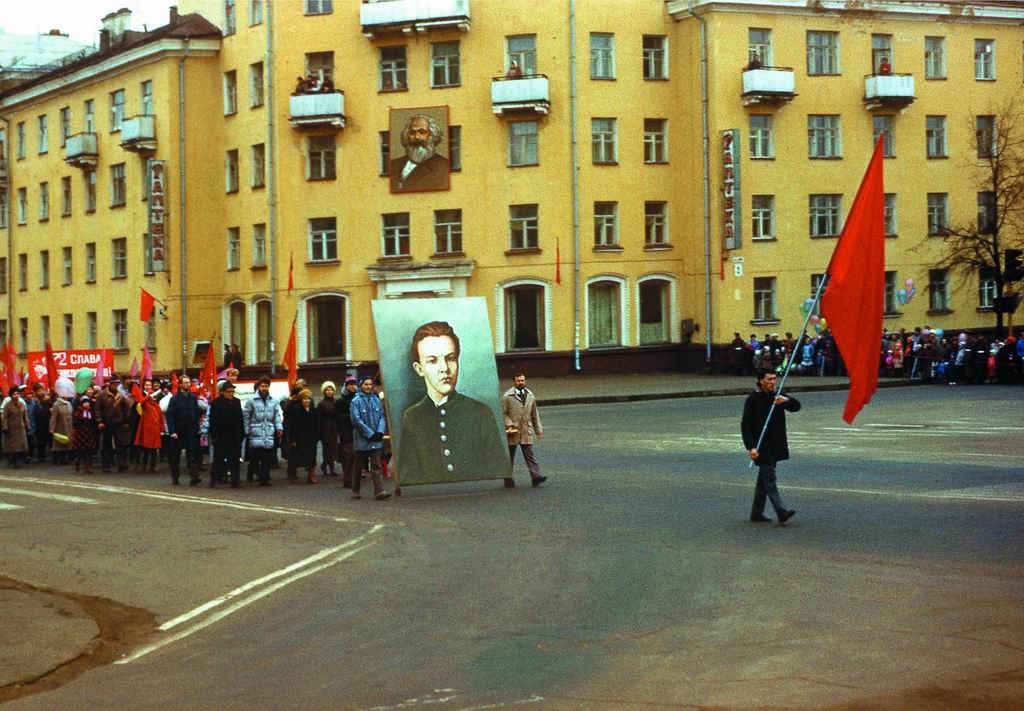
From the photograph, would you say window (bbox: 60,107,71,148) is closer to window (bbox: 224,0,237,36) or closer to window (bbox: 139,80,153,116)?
window (bbox: 139,80,153,116)

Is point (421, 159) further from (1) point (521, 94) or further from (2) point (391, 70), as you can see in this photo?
(1) point (521, 94)

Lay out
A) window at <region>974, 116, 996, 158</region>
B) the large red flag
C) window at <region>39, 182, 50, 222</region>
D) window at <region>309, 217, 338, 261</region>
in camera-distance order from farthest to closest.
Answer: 1. window at <region>39, 182, 50, 222</region>
2. window at <region>974, 116, 996, 158</region>
3. window at <region>309, 217, 338, 261</region>
4. the large red flag

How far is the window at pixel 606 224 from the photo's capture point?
5388 cm

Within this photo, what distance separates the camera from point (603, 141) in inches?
2122

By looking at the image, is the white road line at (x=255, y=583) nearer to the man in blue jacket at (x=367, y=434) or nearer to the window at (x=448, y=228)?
the man in blue jacket at (x=367, y=434)

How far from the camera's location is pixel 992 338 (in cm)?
5494

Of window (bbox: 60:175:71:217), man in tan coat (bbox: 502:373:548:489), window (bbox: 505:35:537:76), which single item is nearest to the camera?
man in tan coat (bbox: 502:373:548:489)

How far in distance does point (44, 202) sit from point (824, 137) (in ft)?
118

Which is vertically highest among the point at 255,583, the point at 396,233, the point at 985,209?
the point at 985,209

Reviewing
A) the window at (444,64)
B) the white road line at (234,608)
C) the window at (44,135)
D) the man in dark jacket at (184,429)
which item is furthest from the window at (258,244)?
the white road line at (234,608)

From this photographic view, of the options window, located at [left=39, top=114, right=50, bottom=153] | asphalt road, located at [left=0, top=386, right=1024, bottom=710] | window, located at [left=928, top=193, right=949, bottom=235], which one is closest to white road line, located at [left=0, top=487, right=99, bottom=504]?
asphalt road, located at [left=0, top=386, right=1024, bottom=710]

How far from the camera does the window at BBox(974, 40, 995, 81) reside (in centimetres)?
5672

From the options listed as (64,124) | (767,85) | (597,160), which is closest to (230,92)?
(64,124)

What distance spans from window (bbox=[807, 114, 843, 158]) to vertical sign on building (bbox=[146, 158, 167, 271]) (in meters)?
24.9
